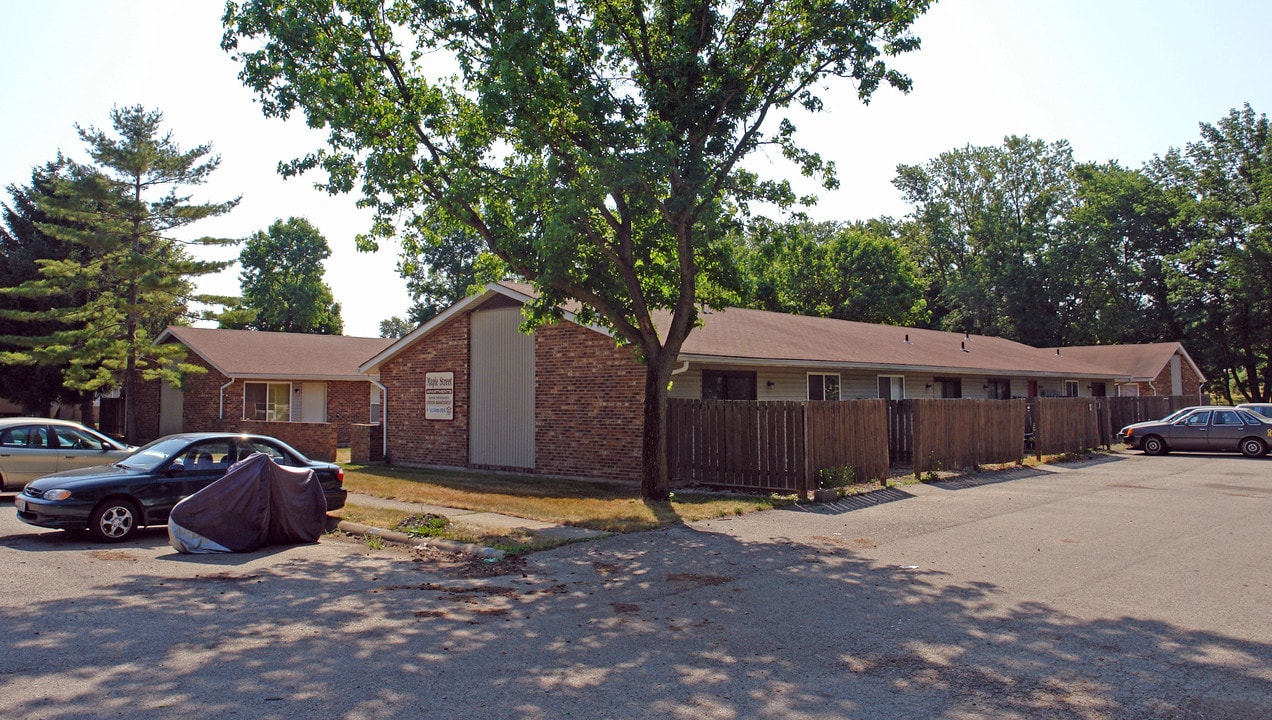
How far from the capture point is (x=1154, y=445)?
85.9 feet

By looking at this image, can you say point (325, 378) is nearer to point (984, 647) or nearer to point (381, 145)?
point (381, 145)

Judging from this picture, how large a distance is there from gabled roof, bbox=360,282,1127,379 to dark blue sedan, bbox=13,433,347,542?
6489 millimetres

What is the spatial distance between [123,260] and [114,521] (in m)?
20.2

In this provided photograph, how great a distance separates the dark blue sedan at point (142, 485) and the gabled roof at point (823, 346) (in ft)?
21.3

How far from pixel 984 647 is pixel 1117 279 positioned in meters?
55.2

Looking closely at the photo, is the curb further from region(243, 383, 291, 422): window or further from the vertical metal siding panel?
region(243, 383, 291, 422): window

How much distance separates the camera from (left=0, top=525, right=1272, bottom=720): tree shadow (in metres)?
5.25

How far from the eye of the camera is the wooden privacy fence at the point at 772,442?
15.2m

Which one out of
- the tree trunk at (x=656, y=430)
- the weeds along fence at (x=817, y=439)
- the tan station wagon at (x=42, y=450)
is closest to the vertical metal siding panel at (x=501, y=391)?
the weeds along fence at (x=817, y=439)

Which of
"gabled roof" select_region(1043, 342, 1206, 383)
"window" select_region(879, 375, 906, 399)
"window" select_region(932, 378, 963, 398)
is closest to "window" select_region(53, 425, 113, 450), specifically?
"window" select_region(879, 375, 906, 399)

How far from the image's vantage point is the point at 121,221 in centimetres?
2870

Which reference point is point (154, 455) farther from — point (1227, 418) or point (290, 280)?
point (290, 280)

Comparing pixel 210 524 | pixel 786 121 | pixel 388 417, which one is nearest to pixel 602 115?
pixel 786 121

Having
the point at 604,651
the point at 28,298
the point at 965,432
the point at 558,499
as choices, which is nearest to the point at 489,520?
the point at 558,499
